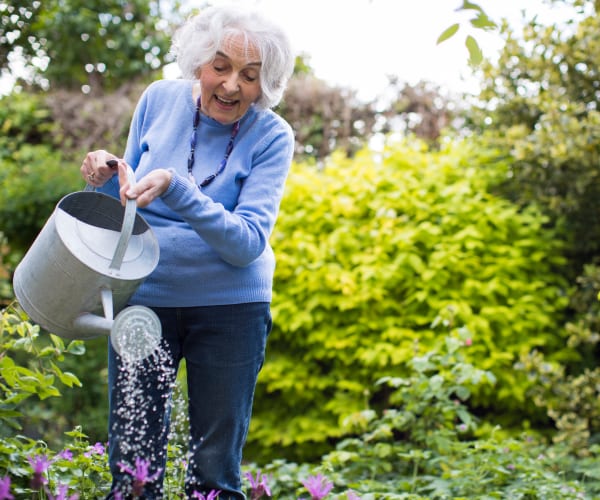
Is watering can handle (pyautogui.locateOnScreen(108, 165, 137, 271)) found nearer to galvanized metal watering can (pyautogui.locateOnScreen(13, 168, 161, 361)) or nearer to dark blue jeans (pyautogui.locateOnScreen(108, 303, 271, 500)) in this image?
galvanized metal watering can (pyautogui.locateOnScreen(13, 168, 161, 361))

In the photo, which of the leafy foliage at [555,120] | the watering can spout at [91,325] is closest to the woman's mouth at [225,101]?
the watering can spout at [91,325]

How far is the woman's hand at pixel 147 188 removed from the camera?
66.3 inches

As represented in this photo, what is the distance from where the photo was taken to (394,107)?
6883mm

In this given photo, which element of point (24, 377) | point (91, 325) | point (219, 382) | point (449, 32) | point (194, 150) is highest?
point (449, 32)

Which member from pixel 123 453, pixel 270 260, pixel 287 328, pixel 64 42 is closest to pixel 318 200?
pixel 287 328

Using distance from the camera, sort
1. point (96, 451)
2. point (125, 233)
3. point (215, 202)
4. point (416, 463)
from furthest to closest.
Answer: point (416, 463) < point (96, 451) < point (215, 202) < point (125, 233)

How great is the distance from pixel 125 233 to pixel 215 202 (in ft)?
1.16

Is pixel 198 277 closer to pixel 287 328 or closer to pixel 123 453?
pixel 123 453

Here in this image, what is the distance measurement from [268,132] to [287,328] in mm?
2517

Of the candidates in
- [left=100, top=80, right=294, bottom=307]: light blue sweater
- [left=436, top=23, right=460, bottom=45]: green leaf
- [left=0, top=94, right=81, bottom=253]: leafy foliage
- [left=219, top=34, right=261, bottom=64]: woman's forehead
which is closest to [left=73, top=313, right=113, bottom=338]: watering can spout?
[left=100, top=80, right=294, bottom=307]: light blue sweater

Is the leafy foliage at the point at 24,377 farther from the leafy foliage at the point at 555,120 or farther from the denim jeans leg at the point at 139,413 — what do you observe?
the leafy foliage at the point at 555,120

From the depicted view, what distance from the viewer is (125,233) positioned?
5.45 feet

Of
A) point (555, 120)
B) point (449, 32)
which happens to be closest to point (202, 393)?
point (449, 32)

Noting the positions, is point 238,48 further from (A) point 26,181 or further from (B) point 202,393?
(A) point 26,181
